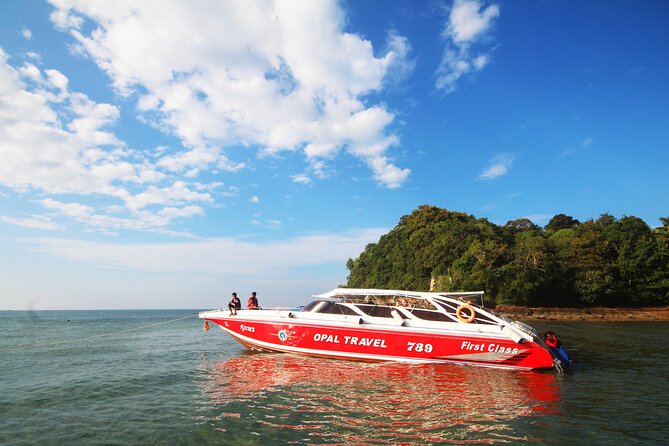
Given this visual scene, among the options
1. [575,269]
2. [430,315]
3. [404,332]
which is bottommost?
[404,332]

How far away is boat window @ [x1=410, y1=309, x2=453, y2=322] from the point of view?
14.5m

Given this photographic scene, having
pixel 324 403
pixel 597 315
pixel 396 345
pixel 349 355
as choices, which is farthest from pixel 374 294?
pixel 597 315

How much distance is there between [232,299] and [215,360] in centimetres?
265

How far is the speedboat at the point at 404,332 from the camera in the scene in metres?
13.7

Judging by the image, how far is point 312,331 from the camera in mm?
15102

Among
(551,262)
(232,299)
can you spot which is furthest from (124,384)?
(551,262)

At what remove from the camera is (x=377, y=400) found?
32.4 ft

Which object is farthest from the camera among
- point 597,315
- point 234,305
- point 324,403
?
point 597,315

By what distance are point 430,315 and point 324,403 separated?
6.47 metres

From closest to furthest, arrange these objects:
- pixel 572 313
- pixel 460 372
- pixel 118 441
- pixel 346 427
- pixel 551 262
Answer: pixel 118 441 → pixel 346 427 → pixel 460 372 → pixel 572 313 → pixel 551 262

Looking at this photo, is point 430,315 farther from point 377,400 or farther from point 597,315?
point 597,315

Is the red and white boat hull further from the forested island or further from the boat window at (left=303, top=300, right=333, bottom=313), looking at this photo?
the forested island

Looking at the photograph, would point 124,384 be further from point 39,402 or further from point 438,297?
point 438,297

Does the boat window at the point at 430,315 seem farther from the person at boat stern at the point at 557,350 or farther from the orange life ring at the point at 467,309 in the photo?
the person at boat stern at the point at 557,350
